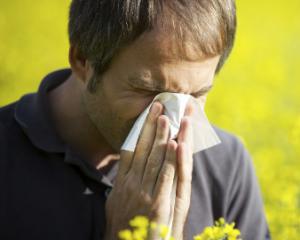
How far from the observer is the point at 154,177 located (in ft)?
8.39

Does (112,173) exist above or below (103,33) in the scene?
below

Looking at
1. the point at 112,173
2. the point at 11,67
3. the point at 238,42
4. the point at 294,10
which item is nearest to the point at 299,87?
the point at 238,42

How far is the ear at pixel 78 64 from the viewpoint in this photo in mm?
2867

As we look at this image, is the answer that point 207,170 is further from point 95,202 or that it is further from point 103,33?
point 103,33

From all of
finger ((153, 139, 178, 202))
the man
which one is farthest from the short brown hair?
finger ((153, 139, 178, 202))

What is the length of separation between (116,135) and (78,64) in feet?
1.04

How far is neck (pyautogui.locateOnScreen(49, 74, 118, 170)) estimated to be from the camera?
9.62 ft

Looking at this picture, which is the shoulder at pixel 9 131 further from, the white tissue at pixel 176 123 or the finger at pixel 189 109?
the finger at pixel 189 109

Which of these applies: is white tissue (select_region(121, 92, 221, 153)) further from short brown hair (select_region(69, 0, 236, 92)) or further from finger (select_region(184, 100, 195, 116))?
short brown hair (select_region(69, 0, 236, 92))

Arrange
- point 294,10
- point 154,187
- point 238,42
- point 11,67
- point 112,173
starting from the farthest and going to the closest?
point 294,10 < point 238,42 < point 11,67 < point 112,173 < point 154,187

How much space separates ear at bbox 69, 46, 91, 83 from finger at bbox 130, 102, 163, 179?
38 centimetres

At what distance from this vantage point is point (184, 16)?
264cm

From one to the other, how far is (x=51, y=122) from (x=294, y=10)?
366 inches

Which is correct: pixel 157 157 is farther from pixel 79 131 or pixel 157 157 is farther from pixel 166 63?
pixel 79 131
